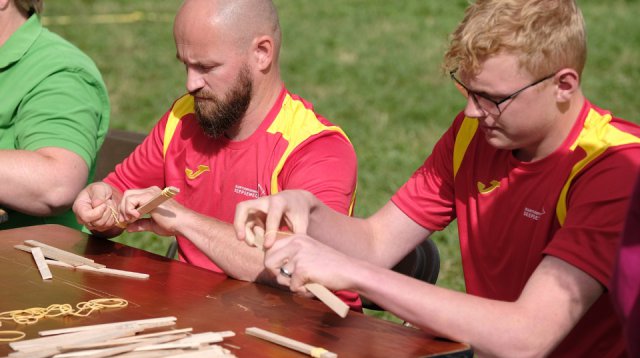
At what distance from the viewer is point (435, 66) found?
35.8ft

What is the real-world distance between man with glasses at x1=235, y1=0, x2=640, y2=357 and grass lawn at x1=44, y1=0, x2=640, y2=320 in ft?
11.5

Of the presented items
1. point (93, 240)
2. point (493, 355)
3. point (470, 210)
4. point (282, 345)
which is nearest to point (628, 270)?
point (493, 355)

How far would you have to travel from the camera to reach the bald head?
12.5 ft

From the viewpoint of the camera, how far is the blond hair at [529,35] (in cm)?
297

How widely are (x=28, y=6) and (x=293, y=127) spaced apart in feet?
4.62

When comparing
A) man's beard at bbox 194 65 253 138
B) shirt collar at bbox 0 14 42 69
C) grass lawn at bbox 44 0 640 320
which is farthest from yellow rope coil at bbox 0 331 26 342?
grass lawn at bbox 44 0 640 320

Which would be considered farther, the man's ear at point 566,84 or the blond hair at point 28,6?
the blond hair at point 28,6

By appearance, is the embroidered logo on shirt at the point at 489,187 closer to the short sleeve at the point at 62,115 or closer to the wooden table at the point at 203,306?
the wooden table at the point at 203,306

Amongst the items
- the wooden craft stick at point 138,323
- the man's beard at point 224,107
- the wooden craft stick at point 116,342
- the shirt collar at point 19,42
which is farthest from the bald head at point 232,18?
the wooden craft stick at point 116,342

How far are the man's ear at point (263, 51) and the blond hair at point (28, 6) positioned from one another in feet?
3.86

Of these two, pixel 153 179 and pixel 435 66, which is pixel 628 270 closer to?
pixel 153 179

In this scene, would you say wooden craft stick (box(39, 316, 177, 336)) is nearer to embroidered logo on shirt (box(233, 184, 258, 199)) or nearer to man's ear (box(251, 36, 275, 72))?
embroidered logo on shirt (box(233, 184, 258, 199))

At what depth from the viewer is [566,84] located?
304 cm

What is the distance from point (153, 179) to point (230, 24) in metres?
0.71
